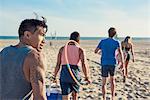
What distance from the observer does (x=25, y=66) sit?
267cm

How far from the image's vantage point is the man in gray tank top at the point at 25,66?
2.64m

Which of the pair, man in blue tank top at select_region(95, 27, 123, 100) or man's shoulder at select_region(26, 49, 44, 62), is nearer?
man's shoulder at select_region(26, 49, 44, 62)

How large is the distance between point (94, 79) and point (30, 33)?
7.93 meters

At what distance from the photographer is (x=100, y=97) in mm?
8086

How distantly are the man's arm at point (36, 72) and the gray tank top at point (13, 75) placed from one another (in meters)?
0.05

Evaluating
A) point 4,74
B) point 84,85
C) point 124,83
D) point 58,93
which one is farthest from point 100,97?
point 4,74

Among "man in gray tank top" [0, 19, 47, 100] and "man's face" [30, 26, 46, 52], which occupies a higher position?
"man's face" [30, 26, 46, 52]

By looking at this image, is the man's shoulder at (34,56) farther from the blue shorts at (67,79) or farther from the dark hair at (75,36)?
the dark hair at (75,36)

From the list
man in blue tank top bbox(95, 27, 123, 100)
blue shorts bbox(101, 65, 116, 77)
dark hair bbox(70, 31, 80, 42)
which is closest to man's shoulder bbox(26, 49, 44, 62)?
dark hair bbox(70, 31, 80, 42)

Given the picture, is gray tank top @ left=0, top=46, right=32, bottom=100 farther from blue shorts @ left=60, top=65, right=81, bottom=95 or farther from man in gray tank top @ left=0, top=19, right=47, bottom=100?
blue shorts @ left=60, top=65, right=81, bottom=95

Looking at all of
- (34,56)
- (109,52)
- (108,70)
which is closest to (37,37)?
(34,56)

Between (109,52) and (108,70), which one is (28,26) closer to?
(109,52)

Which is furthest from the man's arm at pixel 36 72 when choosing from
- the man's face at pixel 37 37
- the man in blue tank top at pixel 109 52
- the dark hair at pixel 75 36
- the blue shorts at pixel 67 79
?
the man in blue tank top at pixel 109 52

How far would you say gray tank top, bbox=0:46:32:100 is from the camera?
270cm
